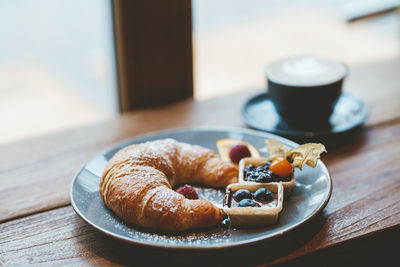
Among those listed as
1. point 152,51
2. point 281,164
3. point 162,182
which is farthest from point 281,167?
point 152,51

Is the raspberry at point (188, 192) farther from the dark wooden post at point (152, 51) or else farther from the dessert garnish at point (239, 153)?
the dark wooden post at point (152, 51)

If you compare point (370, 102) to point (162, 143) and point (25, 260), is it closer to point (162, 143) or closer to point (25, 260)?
point (162, 143)

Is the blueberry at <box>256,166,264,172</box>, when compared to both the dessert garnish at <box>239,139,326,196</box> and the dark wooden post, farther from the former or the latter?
the dark wooden post

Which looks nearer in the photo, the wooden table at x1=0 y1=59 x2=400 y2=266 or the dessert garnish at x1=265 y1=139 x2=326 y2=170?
the wooden table at x1=0 y1=59 x2=400 y2=266

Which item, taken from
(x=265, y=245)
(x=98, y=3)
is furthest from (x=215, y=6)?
(x=265, y=245)

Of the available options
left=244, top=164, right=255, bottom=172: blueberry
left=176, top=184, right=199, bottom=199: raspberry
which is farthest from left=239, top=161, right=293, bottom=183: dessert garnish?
left=176, top=184, right=199, bottom=199: raspberry

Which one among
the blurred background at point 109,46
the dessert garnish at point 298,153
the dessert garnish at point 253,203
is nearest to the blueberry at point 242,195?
the dessert garnish at point 253,203
